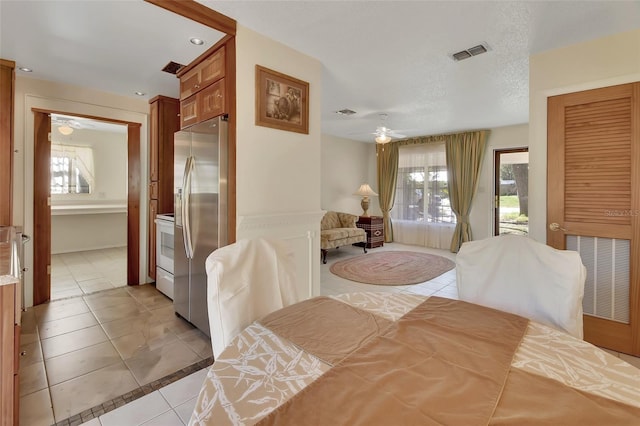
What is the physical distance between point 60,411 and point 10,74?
3.07 meters

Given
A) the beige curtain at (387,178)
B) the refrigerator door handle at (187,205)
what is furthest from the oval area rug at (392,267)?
the refrigerator door handle at (187,205)

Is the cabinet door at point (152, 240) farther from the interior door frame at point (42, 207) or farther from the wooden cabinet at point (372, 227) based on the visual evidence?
the wooden cabinet at point (372, 227)

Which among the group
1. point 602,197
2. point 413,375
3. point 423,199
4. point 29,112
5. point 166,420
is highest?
point 29,112

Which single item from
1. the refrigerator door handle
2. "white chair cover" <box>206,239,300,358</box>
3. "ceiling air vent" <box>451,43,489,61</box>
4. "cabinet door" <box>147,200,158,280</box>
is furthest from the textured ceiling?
"white chair cover" <box>206,239,300,358</box>

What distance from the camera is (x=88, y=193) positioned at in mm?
6207

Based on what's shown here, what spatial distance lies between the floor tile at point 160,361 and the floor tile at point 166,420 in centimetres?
39

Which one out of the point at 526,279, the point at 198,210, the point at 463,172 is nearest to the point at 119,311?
the point at 198,210

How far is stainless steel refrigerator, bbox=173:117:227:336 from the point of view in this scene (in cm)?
235

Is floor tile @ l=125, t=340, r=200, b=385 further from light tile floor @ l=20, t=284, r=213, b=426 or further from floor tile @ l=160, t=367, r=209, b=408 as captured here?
floor tile @ l=160, t=367, r=209, b=408

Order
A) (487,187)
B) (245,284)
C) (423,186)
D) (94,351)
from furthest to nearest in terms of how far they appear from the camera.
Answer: (423,186), (487,187), (94,351), (245,284)

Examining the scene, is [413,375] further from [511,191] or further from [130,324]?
[511,191]

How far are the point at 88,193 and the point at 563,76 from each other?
782cm

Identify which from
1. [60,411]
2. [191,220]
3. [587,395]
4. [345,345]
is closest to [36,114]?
[191,220]

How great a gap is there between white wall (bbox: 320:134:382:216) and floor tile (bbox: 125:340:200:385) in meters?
4.60
